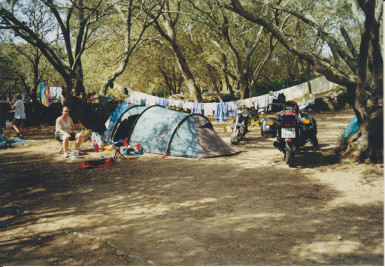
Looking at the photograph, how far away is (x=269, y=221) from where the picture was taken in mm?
4785

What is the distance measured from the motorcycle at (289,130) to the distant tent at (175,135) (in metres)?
1.57

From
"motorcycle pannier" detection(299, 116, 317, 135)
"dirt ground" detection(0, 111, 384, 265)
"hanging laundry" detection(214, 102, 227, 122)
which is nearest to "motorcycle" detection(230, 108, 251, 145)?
"dirt ground" detection(0, 111, 384, 265)

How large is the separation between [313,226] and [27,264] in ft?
12.3

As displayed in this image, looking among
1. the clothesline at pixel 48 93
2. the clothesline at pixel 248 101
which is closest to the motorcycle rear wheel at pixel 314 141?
the clothesline at pixel 248 101

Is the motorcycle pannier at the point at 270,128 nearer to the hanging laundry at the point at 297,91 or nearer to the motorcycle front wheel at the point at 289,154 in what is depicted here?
the motorcycle front wheel at the point at 289,154

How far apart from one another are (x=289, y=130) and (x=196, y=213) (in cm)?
387

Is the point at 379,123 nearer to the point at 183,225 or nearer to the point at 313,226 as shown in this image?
the point at 313,226

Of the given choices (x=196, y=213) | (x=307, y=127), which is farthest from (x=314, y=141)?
(x=196, y=213)

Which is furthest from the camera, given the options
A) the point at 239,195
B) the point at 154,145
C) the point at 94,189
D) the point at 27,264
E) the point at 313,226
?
the point at 154,145

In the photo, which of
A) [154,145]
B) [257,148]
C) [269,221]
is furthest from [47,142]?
[269,221]

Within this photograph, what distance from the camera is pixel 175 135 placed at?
388 inches

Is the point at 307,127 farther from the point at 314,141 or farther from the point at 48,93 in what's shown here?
the point at 48,93

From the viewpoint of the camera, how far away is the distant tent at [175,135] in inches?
376

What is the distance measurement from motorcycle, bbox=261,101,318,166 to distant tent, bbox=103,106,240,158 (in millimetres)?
1569
